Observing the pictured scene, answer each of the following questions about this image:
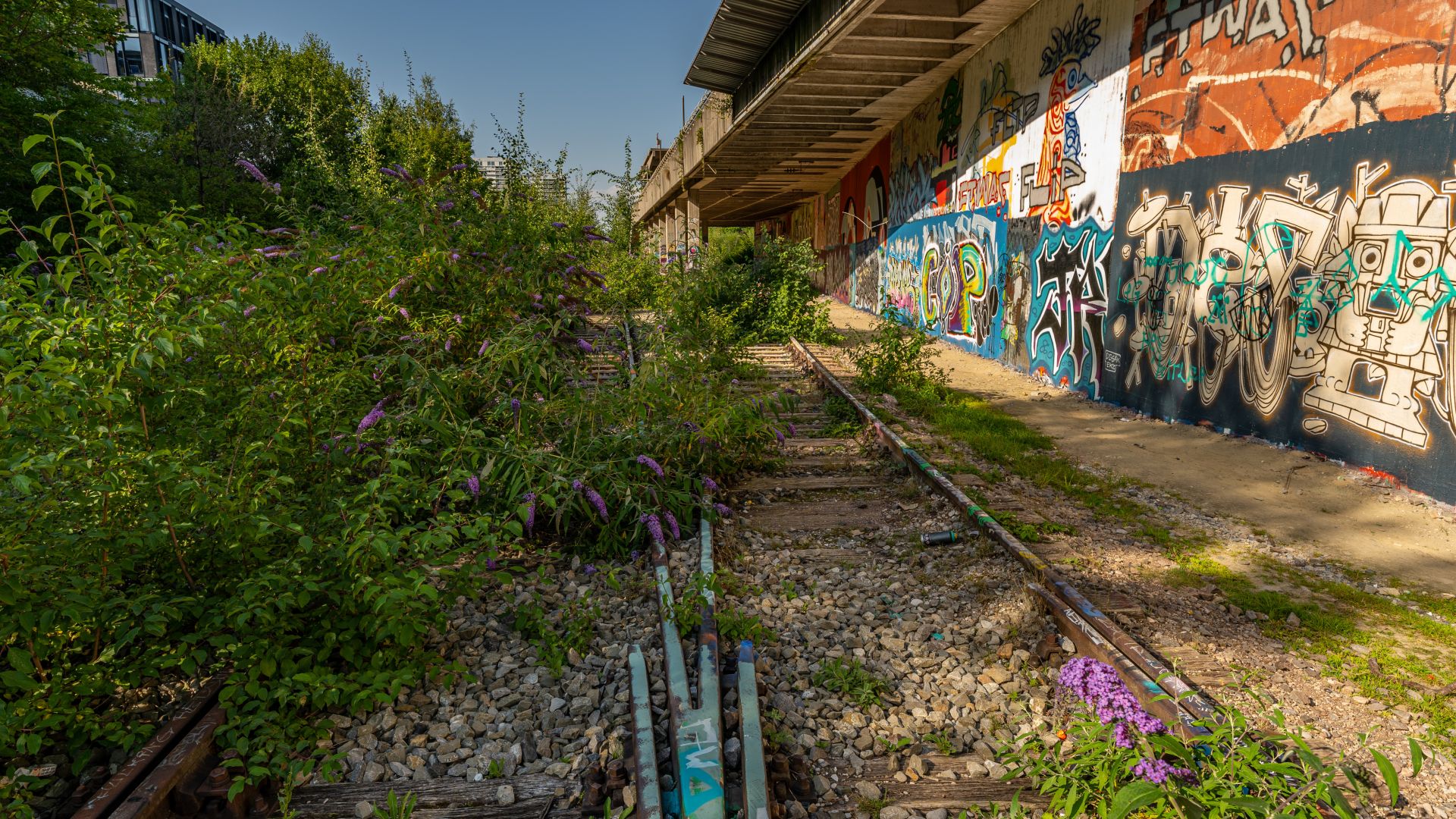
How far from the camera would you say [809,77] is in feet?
43.9

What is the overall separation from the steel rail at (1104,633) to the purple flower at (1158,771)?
0.64 ft

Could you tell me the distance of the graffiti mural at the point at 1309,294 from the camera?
5.60 m

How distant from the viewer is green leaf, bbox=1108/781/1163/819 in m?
2.22

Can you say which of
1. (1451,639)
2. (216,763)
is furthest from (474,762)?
(1451,639)

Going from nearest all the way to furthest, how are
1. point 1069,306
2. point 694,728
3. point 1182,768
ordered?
point 1182,768
point 694,728
point 1069,306

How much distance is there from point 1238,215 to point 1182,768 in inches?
262

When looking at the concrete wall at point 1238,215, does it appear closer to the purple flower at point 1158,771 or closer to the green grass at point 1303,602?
the green grass at point 1303,602

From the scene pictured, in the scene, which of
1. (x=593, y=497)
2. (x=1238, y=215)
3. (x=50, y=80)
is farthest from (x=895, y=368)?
(x=50, y=80)

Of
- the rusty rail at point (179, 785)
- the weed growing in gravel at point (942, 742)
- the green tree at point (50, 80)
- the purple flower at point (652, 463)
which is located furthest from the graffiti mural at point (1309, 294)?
the green tree at point (50, 80)

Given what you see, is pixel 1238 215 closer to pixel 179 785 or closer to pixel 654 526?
pixel 654 526

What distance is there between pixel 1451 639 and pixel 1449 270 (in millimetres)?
3223

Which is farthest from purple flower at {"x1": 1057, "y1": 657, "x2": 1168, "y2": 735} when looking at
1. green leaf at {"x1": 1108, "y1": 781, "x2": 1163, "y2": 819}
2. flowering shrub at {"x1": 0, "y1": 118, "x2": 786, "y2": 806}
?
flowering shrub at {"x1": 0, "y1": 118, "x2": 786, "y2": 806}

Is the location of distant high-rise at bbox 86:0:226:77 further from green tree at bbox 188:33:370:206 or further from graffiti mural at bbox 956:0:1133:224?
graffiti mural at bbox 956:0:1133:224

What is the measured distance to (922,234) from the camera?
1633cm
